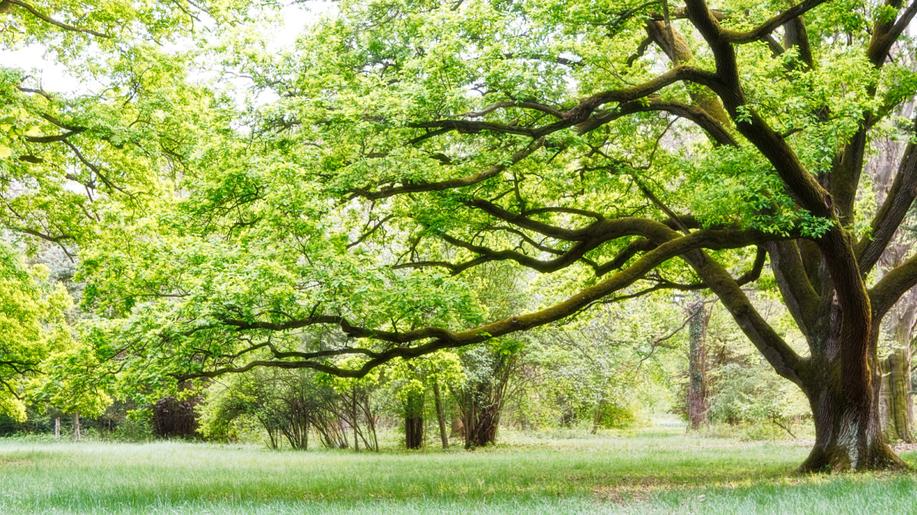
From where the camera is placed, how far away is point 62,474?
15594 millimetres

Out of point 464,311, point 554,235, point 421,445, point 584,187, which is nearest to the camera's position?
point 464,311

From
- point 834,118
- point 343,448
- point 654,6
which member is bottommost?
point 343,448

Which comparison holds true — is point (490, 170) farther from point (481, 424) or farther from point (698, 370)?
point (698, 370)

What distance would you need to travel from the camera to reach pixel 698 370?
110ft

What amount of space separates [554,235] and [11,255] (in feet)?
33.0

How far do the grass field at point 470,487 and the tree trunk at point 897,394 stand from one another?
19.0ft

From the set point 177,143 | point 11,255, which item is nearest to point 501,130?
point 177,143

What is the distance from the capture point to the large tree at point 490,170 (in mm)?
9688

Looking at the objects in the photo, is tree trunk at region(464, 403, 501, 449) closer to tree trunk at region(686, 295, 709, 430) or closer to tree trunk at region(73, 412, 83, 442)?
tree trunk at region(686, 295, 709, 430)

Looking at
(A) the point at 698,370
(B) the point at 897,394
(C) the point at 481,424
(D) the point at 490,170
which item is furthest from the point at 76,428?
(B) the point at 897,394

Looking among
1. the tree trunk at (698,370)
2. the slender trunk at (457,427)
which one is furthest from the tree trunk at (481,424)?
the tree trunk at (698,370)

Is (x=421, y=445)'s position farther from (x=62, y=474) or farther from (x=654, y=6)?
(x=654, y=6)

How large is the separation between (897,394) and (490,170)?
1732 centimetres

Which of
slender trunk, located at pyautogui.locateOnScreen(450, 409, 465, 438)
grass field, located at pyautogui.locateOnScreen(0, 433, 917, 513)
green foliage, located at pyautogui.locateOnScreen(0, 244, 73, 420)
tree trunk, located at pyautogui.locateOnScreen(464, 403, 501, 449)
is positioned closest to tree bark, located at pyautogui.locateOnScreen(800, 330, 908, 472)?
grass field, located at pyautogui.locateOnScreen(0, 433, 917, 513)
